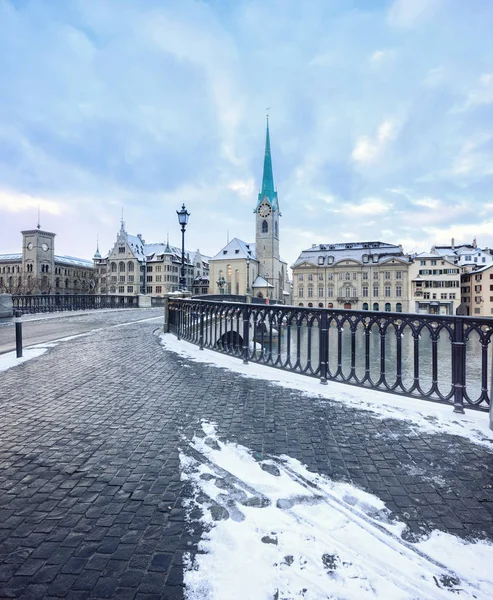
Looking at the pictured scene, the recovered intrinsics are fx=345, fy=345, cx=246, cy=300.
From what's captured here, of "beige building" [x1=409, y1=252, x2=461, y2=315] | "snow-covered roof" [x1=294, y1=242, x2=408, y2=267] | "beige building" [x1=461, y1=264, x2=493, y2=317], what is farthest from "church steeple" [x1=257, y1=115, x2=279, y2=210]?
"beige building" [x1=461, y1=264, x2=493, y2=317]

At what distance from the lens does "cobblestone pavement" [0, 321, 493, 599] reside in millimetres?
1945

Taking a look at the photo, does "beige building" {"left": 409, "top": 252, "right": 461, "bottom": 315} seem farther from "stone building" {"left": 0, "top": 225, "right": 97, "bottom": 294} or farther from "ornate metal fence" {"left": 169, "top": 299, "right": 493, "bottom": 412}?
"stone building" {"left": 0, "top": 225, "right": 97, "bottom": 294}

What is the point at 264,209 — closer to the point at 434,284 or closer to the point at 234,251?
the point at 234,251

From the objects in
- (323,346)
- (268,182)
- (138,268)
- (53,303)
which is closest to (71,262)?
(138,268)

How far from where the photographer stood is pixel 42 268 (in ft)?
296

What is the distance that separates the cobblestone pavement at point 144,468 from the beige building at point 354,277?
7472 cm

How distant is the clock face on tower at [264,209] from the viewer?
91.6m

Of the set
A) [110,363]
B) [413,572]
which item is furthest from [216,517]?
[110,363]

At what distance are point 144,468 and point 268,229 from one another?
91.2m

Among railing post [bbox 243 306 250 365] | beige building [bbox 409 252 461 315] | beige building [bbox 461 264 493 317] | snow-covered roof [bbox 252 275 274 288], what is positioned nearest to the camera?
railing post [bbox 243 306 250 365]

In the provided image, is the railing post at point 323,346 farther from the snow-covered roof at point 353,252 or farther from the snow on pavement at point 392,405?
the snow-covered roof at point 353,252

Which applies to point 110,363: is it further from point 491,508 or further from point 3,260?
point 3,260

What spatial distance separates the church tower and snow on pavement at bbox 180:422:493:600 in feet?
286

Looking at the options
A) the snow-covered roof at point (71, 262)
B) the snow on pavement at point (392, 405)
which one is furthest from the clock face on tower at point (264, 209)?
the snow on pavement at point (392, 405)
